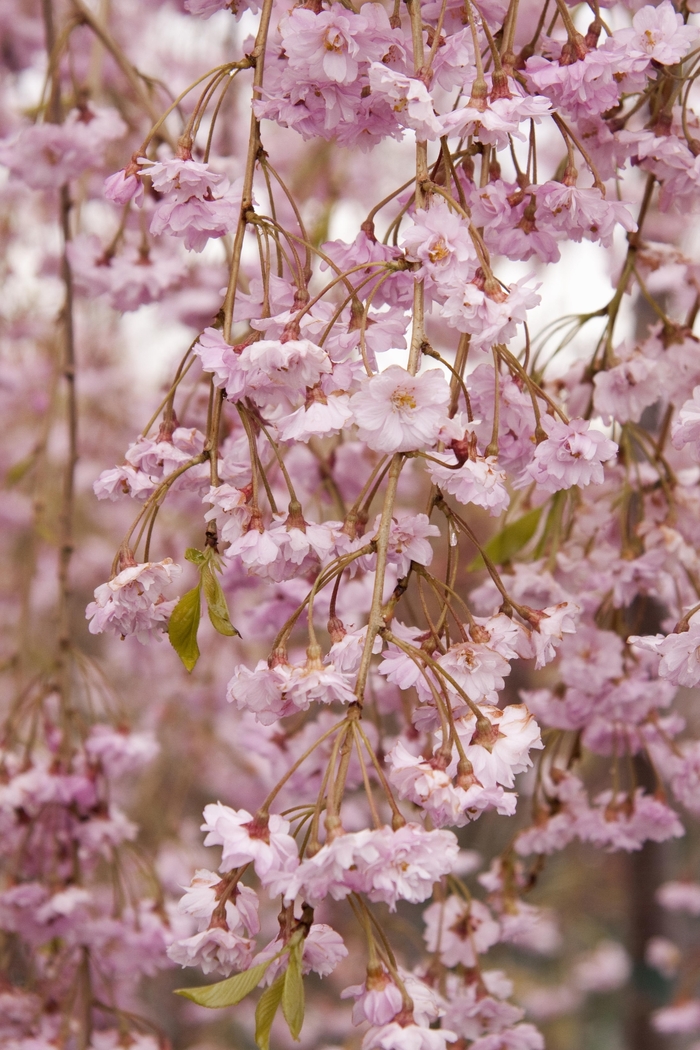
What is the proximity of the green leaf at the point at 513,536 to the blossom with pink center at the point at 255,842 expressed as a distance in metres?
0.66

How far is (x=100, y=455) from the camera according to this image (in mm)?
4168

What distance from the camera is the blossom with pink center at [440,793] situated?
730 mm

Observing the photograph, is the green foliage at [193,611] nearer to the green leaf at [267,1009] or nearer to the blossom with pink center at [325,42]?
the green leaf at [267,1009]

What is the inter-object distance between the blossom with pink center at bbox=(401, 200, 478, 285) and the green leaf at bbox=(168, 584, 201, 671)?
336 mm

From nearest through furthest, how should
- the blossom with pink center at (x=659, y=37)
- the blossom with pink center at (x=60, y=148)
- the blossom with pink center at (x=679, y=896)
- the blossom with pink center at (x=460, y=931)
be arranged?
the blossom with pink center at (x=659, y=37), the blossom with pink center at (x=460, y=931), the blossom with pink center at (x=60, y=148), the blossom with pink center at (x=679, y=896)

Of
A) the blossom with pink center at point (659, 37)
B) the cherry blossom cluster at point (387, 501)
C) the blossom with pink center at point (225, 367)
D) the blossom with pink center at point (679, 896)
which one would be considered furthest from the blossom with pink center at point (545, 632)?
the blossom with pink center at point (679, 896)

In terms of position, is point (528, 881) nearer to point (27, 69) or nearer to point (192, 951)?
point (192, 951)

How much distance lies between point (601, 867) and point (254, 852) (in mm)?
4609

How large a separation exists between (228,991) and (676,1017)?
2.40m

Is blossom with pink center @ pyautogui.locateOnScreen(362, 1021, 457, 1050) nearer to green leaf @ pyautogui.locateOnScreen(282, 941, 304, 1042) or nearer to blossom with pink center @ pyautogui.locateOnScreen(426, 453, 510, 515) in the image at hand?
green leaf @ pyautogui.locateOnScreen(282, 941, 304, 1042)

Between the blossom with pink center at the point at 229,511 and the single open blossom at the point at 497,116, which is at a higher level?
the single open blossom at the point at 497,116

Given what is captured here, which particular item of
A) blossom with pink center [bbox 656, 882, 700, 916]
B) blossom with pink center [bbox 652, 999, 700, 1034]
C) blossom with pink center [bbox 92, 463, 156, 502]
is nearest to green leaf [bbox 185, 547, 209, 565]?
blossom with pink center [bbox 92, 463, 156, 502]

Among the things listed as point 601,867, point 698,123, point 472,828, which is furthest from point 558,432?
point 601,867

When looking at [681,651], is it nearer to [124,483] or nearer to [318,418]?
[318,418]
